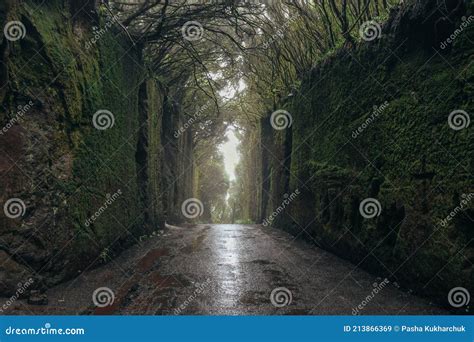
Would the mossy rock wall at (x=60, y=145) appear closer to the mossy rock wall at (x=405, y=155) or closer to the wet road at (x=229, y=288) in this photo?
the wet road at (x=229, y=288)

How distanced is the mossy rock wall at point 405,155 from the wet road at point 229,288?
18.1 inches

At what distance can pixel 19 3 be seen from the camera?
14.3ft

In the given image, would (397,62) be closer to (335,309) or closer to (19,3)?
(335,309)

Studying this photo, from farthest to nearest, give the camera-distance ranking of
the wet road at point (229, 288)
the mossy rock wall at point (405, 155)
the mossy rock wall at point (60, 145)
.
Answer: the mossy rock wall at point (60, 145)
the wet road at point (229, 288)
the mossy rock wall at point (405, 155)

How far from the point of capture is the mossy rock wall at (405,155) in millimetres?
3721

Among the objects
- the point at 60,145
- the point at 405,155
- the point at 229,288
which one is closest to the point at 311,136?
the point at 405,155

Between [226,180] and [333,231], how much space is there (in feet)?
111

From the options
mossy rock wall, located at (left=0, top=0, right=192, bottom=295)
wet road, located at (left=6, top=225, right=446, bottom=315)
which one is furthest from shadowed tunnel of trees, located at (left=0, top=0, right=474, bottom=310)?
wet road, located at (left=6, top=225, right=446, bottom=315)

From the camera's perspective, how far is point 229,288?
4.61m

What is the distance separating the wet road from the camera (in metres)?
3.88

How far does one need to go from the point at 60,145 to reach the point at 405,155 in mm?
4919

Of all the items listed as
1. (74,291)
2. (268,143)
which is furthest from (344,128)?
(268,143)

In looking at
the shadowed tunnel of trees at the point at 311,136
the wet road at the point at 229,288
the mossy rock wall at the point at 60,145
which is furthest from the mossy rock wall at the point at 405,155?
the mossy rock wall at the point at 60,145

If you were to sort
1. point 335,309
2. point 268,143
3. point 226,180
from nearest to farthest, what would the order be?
point 335,309 → point 268,143 → point 226,180
